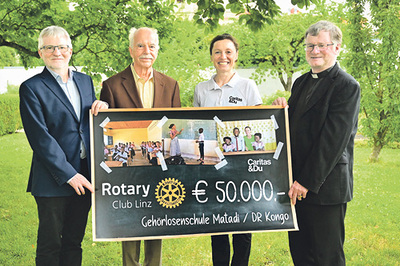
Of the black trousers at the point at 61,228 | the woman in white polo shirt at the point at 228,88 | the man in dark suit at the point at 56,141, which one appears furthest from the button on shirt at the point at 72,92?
the woman in white polo shirt at the point at 228,88

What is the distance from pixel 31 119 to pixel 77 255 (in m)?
1.26

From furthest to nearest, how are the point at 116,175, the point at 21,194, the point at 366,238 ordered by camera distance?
the point at 21,194 → the point at 366,238 → the point at 116,175

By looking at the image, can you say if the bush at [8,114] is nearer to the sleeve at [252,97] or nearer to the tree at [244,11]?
the tree at [244,11]

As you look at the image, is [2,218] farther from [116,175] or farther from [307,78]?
[307,78]

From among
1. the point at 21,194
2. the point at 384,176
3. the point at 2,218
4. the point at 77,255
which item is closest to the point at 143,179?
the point at 77,255

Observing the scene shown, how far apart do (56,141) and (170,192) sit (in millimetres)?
1060

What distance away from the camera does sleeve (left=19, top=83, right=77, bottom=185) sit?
135 inches

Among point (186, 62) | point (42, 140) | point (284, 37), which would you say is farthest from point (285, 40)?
point (42, 140)

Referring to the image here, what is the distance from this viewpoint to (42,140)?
11.3 feet

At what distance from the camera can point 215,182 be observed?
3.82 metres

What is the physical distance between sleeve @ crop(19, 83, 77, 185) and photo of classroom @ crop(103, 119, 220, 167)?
0.39 m

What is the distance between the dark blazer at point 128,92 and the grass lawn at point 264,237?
8.33ft

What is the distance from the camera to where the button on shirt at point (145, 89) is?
396 cm

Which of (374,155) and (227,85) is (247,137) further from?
(374,155)
